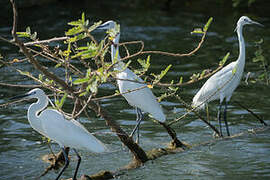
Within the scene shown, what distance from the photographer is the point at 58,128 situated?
16.8 ft

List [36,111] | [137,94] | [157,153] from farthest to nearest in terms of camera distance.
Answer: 1. [137,94]
2. [157,153]
3. [36,111]

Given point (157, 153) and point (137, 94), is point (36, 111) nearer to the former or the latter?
point (137, 94)

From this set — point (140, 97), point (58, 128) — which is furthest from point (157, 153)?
point (58, 128)

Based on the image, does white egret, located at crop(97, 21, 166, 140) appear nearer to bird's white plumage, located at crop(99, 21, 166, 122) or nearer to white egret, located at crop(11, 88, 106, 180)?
bird's white plumage, located at crop(99, 21, 166, 122)

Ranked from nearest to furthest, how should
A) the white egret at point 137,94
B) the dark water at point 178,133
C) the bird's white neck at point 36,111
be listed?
the bird's white neck at point 36,111 < the dark water at point 178,133 < the white egret at point 137,94

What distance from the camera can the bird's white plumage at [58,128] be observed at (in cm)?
511

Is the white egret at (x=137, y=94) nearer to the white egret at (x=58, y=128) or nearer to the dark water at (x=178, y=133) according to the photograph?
the dark water at (x=178, y=133)

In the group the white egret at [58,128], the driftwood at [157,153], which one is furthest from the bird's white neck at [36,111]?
the driftwood at [157,153]

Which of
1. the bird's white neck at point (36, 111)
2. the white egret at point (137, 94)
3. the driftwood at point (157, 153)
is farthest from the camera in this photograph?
the white egret at point (137, 94)

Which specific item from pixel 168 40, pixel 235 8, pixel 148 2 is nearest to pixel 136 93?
pixel 168 40

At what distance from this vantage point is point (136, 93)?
620cm

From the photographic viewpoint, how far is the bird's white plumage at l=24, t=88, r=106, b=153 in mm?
5105

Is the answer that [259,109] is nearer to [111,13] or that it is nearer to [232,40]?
[232,40]

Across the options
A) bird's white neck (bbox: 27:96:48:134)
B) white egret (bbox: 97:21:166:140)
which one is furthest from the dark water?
bird's white neck (bbox: 27:96:48:134)
